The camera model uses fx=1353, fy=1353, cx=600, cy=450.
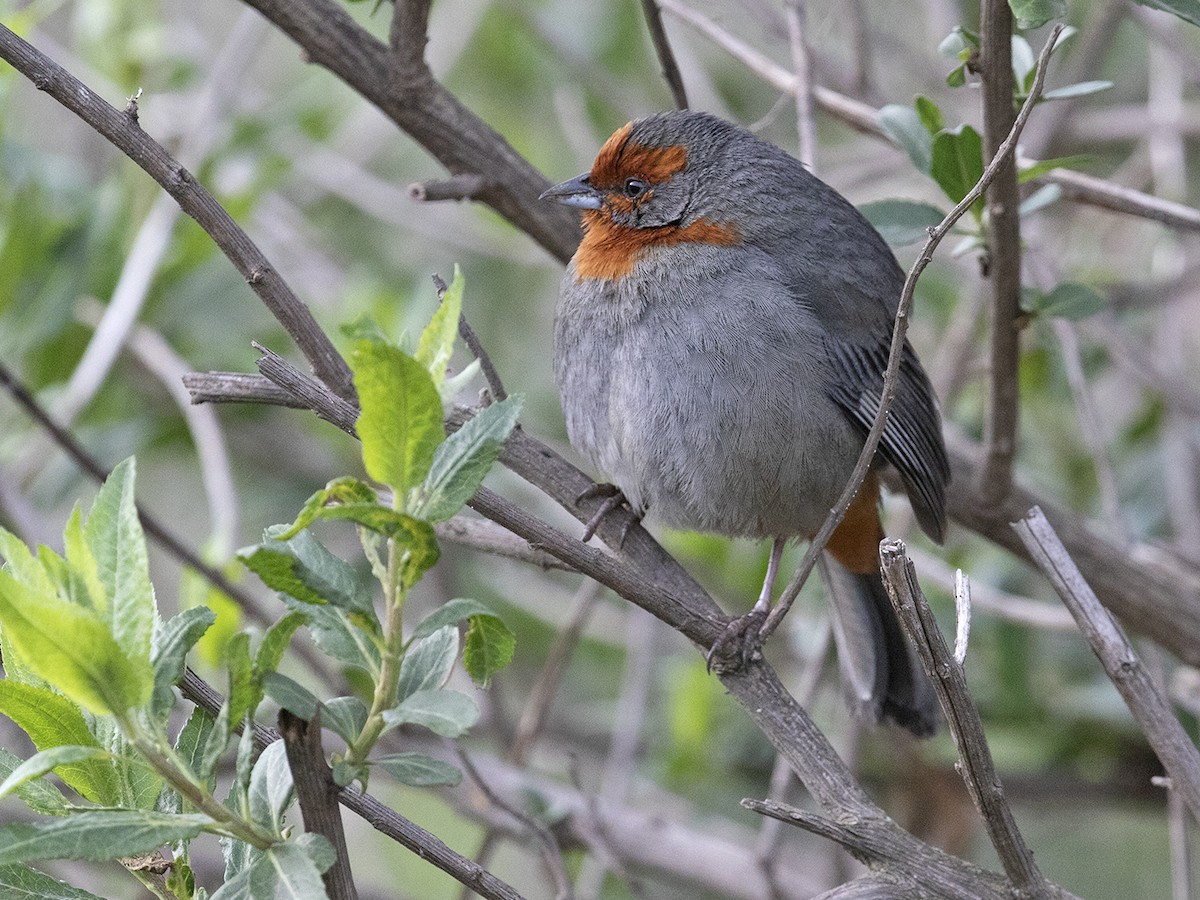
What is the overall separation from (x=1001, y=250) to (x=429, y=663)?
1.84 m

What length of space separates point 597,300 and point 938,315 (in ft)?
7.60

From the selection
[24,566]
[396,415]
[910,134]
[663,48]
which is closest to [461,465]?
[396,415]

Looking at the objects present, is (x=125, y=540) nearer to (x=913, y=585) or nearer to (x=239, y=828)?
(x=239, y=828)

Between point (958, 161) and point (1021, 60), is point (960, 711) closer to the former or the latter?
point (958, 161)

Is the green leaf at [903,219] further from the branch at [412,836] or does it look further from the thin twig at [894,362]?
the branch at [412,836]

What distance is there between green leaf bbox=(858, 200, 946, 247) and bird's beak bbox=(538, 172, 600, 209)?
0.85 meters

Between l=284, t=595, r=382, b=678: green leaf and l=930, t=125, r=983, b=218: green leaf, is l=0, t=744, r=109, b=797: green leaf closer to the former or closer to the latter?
l=284, t=595, r=382, b=678: green leaf

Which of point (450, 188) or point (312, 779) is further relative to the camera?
point (450, 188)

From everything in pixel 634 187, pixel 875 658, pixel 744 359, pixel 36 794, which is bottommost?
pixel 36 794

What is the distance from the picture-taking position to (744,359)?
3.44 metres

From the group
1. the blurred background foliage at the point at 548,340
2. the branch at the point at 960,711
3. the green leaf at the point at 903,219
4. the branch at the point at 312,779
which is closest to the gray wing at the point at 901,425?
the green leaf at the point at 903,219

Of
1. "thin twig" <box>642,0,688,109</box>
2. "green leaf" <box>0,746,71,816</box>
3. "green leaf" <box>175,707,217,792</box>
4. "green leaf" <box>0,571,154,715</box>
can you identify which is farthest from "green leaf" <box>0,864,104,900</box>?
"thin twig" <box>642,0,688,109</box>

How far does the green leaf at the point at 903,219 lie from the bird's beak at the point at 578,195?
851 millimetres

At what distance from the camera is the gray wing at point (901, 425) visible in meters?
3.59
